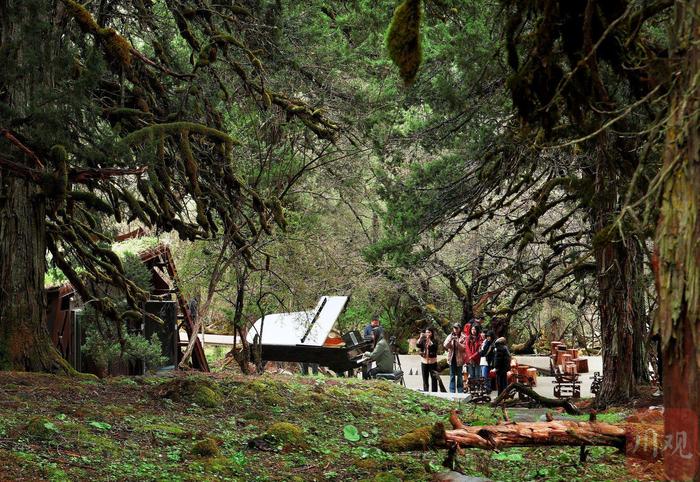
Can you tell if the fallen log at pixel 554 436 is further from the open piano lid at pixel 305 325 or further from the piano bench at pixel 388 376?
the piano bench at pixel 388 376

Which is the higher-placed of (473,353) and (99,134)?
(99,134)

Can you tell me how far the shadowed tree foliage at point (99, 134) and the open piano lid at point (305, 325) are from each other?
250 inches

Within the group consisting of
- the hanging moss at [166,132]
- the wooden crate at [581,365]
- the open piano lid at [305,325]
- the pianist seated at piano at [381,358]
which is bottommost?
the wooden crate at [581,365]

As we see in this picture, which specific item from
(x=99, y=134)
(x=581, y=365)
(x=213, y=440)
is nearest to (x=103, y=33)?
(x=99, y=134)

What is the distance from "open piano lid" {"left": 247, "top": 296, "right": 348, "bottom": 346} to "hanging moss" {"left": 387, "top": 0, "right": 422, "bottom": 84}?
15.1 meters

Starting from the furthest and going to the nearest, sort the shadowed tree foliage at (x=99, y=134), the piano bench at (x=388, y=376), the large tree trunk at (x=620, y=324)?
the piano bench at (x=388, y=376), the large tree trunk at (x=620, y=324), the shadowed tree foliage at (x=99, y=134)

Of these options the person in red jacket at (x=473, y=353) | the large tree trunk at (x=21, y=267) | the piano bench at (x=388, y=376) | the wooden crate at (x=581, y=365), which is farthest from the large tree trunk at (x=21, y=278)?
the wooden crate at (x=581, y=365)

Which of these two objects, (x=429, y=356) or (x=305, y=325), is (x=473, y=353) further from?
(x=305, y=325)

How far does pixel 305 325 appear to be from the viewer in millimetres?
21609

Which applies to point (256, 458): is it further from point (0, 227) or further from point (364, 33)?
point (364, 33)

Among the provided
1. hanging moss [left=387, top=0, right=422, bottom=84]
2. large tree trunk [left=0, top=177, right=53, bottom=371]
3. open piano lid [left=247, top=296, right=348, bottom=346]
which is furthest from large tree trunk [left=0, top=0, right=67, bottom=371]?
open piano lid [left=247, top=296, right=348, bottom=346]

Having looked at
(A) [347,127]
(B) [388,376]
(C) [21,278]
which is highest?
(A) [347,127]

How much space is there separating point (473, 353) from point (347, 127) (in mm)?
8664

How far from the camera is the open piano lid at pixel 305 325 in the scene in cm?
2186
